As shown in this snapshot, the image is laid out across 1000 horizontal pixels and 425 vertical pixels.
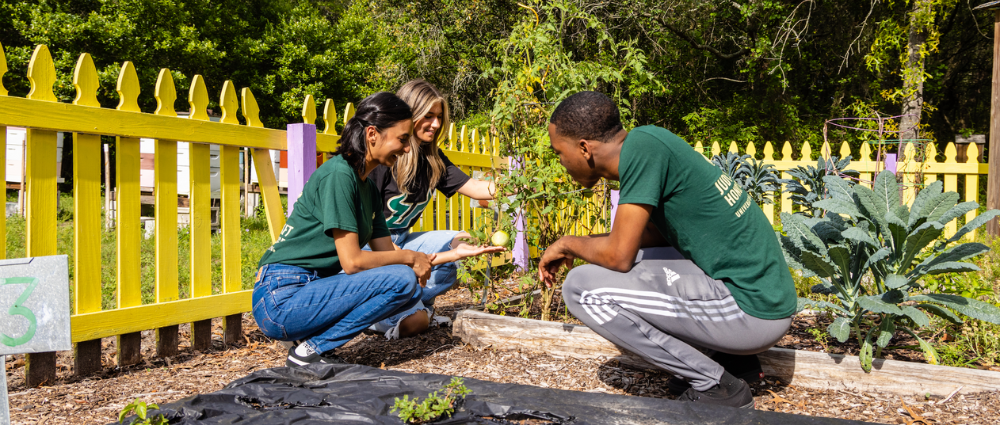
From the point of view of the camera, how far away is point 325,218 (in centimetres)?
239

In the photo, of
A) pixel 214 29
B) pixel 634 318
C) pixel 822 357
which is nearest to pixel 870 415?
pixel 822 357

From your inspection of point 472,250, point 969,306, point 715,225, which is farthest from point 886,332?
point 472,250

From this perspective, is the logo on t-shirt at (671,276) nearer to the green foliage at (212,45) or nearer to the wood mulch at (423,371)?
the wood mulch at (423,371)

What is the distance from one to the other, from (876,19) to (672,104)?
4.51 m

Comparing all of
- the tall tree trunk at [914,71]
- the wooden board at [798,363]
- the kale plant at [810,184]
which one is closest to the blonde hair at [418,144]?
the wooden board at [798,363]

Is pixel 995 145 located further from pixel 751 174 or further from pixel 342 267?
pixel 342 267

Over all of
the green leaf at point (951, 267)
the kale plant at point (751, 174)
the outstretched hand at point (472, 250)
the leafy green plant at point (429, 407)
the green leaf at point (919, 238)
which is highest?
the kale plant at point (751, 174)

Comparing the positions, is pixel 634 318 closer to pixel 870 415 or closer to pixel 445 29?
pixel 870 415

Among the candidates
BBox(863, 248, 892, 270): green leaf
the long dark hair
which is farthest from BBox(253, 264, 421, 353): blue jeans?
BBox(863, 248, 892, 270): green leaf

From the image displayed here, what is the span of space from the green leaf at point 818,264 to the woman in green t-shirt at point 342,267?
1.59 meters

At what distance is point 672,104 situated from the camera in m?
15.1

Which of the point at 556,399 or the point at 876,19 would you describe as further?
the point at 876,19

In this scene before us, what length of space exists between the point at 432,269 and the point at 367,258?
0.79 meters

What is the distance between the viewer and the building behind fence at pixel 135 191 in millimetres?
2518
